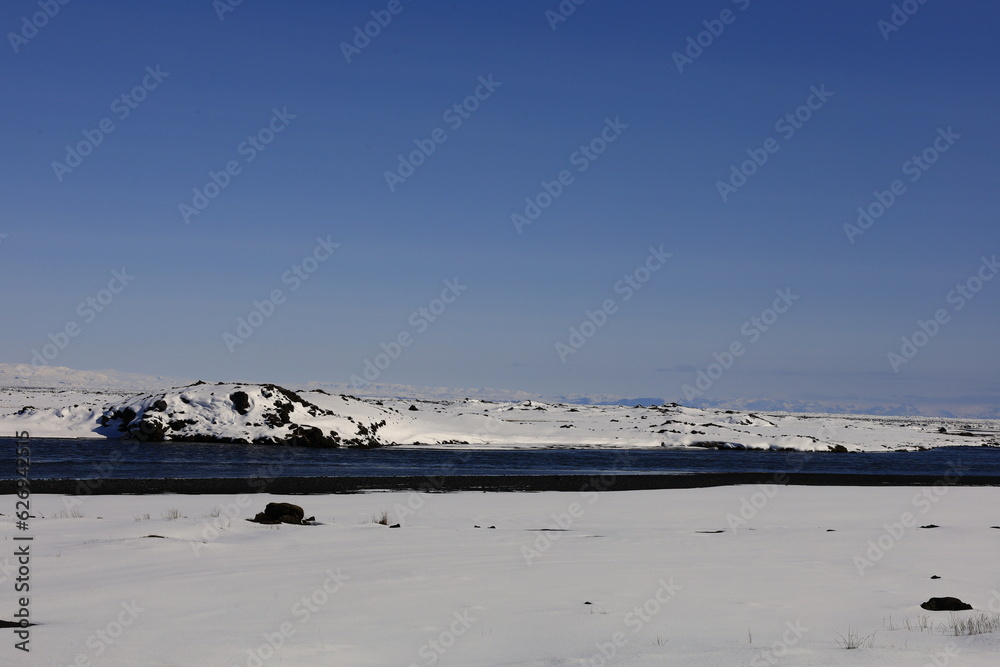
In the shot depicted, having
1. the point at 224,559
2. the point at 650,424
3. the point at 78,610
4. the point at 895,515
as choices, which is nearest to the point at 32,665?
the point at 78,610

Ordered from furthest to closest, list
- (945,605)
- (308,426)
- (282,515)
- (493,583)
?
(308,426) → (282,515) → (493,583) → (945,605)

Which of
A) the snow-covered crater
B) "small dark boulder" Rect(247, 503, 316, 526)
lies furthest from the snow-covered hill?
"small dark boulder" Rect(247, 503, 316, 526)

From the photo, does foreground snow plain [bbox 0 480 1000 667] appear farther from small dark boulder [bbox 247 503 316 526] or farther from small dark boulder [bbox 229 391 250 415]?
small dark boulder [bbox 229 391 250 415]

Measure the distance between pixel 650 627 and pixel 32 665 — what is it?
5584 mm

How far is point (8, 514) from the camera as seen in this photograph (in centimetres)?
1794

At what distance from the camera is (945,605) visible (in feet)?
30.8

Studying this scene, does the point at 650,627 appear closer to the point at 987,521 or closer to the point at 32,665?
the point at 32,665

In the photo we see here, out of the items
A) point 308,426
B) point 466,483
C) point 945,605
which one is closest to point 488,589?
point 945,605

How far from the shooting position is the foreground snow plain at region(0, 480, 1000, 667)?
7.59 metres

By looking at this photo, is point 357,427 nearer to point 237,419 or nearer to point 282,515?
point 237,419

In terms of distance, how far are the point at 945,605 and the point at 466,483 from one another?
21.5 meters

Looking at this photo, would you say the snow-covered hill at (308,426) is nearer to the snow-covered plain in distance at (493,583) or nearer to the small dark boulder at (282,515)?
the snow-covered plain in distance at (493,583)

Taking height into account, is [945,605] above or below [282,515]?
below

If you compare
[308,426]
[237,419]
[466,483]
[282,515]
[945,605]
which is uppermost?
[237,419]
